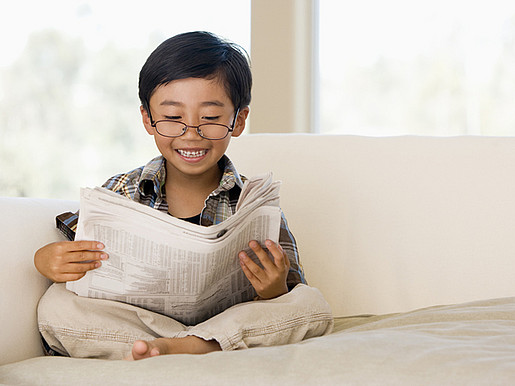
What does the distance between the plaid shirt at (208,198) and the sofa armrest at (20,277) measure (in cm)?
22

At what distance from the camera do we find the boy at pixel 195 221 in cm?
90

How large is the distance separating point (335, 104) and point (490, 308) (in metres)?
1.78

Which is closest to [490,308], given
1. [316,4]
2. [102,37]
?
[316,4]

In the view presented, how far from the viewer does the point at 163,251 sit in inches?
36.0

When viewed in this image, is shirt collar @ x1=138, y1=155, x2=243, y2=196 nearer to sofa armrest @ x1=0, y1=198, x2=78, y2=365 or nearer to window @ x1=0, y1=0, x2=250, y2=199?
sofa armrest @ x1=0, y1=198, x2=78, y2=365

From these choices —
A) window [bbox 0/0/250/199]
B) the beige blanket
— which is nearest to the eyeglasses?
the beige blanket

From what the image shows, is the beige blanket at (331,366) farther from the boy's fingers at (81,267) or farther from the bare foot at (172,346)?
the boy's fingers at (81,267)

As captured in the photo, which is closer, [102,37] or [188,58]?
[188,58]

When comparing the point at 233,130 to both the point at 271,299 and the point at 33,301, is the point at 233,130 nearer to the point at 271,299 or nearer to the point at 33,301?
the point at 271,299

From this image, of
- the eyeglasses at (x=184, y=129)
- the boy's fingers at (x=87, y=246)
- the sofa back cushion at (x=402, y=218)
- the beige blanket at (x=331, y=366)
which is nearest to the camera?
the beige blanket at (x=331, y=366)

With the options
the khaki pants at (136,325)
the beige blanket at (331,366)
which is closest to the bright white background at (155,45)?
the khaki pants at (136,325)

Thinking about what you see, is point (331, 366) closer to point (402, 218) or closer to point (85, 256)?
point (85, 256)

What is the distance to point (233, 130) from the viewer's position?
4.08 feet

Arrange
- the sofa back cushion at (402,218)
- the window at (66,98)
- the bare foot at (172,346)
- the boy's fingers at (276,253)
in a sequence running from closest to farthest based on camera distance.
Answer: the bare foot at (172,346)
the boy's fingers at (276,253)
the sofa back cushion at (402,218)
the window at (66,98)
